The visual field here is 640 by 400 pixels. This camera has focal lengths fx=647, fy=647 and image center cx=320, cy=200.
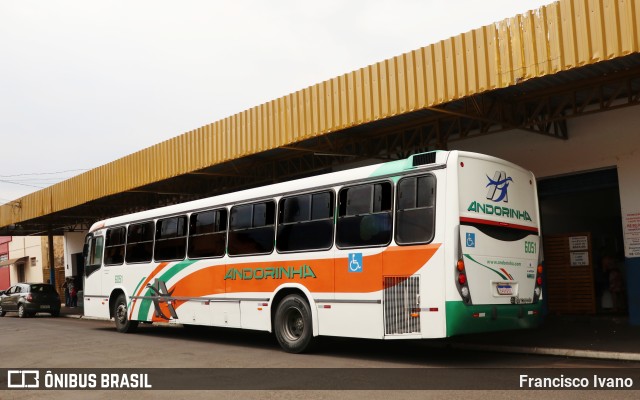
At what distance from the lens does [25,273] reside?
50469mm

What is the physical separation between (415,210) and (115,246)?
33.5 ft

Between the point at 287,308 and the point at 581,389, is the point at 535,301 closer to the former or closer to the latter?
the point at 581,389

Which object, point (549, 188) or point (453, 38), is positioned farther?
point (549, 188)

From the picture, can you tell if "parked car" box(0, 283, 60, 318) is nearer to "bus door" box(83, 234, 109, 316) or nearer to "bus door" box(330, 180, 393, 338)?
"bus door" box(83, 234, 109, 316)

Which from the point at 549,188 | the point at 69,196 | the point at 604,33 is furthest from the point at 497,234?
the point at 69,196

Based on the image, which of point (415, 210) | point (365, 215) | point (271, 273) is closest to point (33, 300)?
point (271, 273)

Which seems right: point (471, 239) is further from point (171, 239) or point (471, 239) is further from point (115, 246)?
point (115, 246)

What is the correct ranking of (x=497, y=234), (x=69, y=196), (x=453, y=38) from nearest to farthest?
(x=497, y=234), (x=453, y=38), (x=69, y=196)

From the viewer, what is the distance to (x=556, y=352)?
10344 millimetres

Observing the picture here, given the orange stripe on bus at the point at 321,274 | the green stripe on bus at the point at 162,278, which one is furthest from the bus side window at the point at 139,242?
the orange stripe on bus at the point at 321,274

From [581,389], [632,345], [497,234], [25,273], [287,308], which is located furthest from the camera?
[25,273]

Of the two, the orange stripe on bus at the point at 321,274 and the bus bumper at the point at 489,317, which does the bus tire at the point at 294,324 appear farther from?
the bus bumper at the point at 489,317

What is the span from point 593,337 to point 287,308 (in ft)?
18.1

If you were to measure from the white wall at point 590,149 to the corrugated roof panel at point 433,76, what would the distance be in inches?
130
